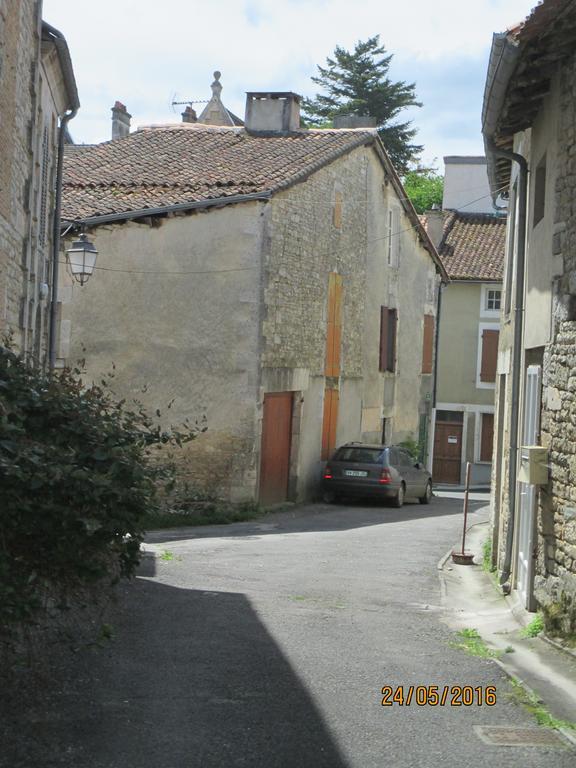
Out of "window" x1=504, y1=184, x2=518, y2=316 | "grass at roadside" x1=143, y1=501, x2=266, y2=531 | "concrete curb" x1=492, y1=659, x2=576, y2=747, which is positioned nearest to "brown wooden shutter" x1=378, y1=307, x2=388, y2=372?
"grass at roadside" x1=143, y1=501, x2=266, y2=531

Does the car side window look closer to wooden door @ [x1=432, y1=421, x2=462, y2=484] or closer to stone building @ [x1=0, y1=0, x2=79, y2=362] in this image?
stone building @ [x1=0, y1=0, x2=79, y2=362]

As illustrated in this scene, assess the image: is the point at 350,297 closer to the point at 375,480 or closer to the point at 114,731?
the point at 375,480

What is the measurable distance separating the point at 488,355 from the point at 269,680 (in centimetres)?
3039

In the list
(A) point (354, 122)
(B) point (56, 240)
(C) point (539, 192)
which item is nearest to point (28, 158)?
(B) point (56, 240)

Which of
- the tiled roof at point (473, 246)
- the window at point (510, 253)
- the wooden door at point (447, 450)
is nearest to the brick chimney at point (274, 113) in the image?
the window at point (510, 253)

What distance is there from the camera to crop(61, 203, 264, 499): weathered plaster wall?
1945 centimetres

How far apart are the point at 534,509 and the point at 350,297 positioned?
53.2 feet

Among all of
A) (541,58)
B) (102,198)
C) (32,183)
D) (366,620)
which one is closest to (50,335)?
(32,183)

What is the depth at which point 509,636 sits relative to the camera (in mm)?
8672

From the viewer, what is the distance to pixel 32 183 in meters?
13.4

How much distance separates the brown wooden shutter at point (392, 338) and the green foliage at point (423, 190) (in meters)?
19.2

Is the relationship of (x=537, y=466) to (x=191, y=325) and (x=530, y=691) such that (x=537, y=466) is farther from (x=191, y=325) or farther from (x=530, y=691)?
(x=191, y=325)

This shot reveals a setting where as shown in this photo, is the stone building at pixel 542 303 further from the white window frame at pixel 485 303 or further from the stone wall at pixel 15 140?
the white window frame at pixel 485 303

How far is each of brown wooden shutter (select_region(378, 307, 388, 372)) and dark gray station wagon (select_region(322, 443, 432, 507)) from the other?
5.21m
